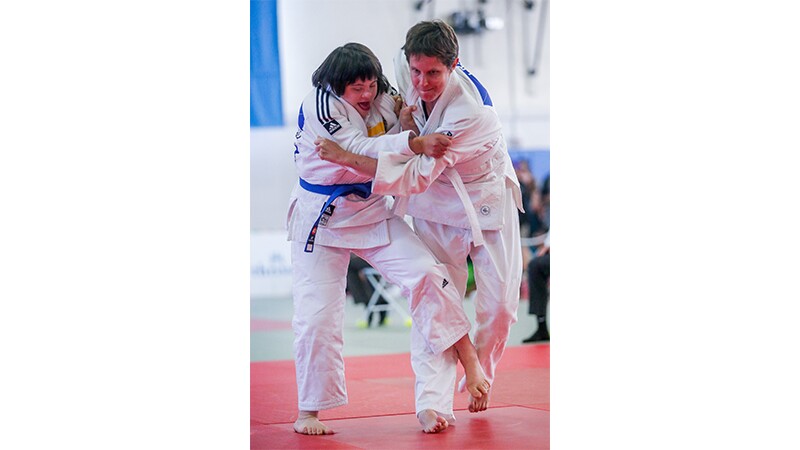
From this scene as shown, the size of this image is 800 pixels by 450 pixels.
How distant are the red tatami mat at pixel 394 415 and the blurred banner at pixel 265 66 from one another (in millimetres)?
1306

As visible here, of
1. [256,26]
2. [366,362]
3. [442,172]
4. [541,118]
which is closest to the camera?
[442,172]

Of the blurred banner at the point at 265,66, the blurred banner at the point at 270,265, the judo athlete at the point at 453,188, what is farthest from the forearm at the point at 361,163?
the blurred banner at the point at 270,265

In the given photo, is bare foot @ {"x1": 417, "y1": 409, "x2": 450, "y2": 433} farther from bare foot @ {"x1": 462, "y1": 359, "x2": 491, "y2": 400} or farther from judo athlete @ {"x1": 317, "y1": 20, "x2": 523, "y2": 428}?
bare foot @ {"x1": 462, "y1": 359, "x2": 491, "y2": 400}

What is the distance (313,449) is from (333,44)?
189 cm

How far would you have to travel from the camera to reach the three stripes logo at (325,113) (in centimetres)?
283

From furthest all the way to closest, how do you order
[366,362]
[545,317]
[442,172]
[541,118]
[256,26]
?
[541,118], [545,317], [366,362], [256,26], [442,172]

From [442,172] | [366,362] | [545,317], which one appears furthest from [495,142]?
[545,317]

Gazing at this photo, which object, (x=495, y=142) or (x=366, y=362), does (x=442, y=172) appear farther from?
(x=366, y=362)

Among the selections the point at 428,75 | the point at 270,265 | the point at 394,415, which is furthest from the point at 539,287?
the point at 428,75

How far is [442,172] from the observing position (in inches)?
116

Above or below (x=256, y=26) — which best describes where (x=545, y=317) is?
below

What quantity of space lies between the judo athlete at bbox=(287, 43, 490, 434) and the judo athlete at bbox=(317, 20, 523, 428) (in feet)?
0.22

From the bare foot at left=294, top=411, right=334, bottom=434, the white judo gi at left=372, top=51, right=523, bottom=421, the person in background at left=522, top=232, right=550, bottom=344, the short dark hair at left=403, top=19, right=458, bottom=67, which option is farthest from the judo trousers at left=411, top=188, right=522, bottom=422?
the person in background at left=522, top=232, right=550, bottom=344

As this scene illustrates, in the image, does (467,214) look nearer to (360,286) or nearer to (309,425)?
(309,425)
